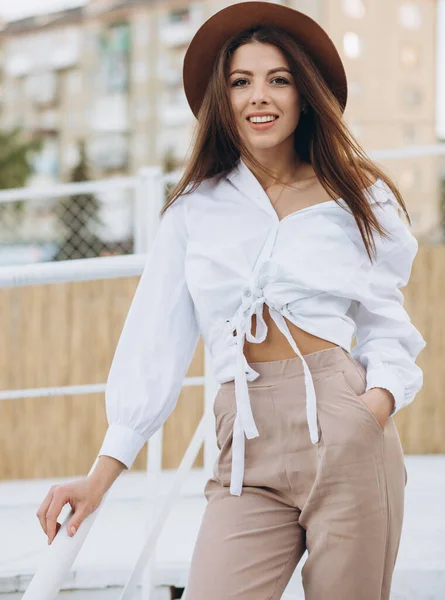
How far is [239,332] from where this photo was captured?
1.42m

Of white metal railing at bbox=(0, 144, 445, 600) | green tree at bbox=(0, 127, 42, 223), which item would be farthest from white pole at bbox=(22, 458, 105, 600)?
green tree at bbox=(0, 127, 42, 223)

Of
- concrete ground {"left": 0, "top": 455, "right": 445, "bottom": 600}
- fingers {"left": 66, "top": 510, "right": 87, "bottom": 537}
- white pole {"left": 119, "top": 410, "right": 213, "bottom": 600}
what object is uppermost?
fingers {"left": 66, "top": 510, "right": 87, "bottom": 537}

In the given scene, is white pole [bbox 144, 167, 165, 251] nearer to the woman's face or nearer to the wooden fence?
the wooden fence

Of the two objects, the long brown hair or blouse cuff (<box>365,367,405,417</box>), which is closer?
blouse cuff (<box>365,367,405,417</box>)

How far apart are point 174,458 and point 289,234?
3075 mm

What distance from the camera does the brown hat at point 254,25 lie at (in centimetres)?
157

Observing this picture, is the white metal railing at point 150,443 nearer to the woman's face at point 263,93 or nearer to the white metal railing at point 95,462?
the white metal railing at point 95,462

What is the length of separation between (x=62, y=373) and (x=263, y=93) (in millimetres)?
3164

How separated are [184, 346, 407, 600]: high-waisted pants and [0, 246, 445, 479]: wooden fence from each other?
9.75 feet

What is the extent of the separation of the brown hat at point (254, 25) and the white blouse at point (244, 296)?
212 millimetres

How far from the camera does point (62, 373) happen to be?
445 centimetres

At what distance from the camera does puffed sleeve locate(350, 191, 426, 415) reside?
4.91 feet

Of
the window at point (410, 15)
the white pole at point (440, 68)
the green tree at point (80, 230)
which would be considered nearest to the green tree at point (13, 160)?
the green tree at point (80, 230)

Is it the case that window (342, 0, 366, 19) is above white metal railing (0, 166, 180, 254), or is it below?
above
